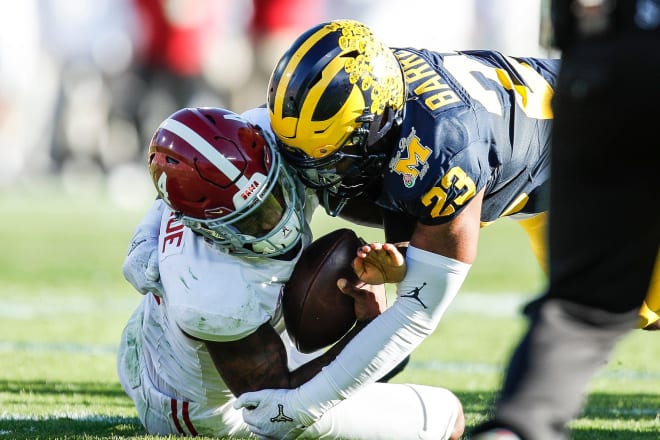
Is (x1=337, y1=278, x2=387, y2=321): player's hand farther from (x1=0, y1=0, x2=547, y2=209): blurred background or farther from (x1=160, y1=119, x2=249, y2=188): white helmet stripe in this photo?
(x1=0, y1=0, x2=547, y2=209): blurred background

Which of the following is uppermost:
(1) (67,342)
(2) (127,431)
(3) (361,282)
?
(3) (361,282)

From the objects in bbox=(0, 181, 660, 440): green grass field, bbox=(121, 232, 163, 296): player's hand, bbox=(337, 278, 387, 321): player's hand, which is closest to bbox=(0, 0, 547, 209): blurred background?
bbox=(0, 181, 660, 440): green grass field

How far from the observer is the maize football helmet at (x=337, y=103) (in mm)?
3373

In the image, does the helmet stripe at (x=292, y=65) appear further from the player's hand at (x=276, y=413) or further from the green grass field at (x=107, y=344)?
the green grass field at (x=107, y=344)

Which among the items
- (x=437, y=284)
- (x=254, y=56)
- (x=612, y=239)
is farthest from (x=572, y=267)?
(x=254, y=56)

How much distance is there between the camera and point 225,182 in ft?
11.0

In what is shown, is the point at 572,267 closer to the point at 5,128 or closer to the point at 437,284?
the point at 437,284

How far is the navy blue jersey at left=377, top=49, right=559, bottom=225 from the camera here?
128 inches

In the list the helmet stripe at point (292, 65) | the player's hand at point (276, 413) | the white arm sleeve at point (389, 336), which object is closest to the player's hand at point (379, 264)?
the white arm sleeve at point (389, 336)

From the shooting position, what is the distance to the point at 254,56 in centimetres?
1630

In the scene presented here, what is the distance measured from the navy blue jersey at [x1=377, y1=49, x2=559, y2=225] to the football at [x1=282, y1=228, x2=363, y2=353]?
23cm

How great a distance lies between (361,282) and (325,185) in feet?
1.06

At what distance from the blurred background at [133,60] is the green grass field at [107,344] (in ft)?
17.0

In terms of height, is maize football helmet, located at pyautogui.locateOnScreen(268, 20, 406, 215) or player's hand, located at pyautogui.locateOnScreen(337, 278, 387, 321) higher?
maize football helmet, located at pyautogui.locateOnScreen(268, 20, 406, 215)
